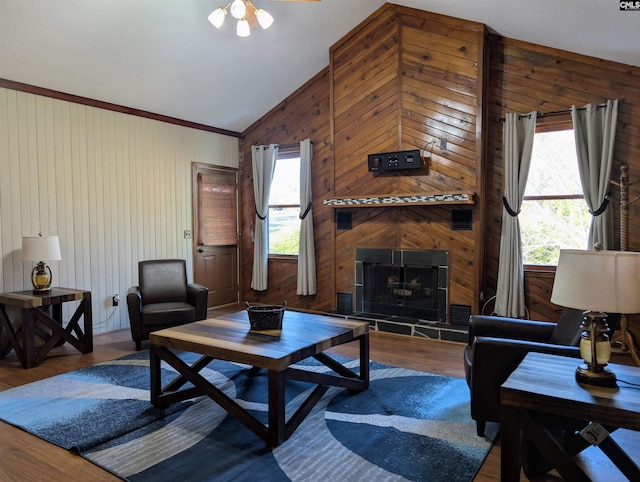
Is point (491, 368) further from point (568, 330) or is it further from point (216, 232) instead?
point (216, 232)

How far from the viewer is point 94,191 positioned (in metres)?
4.97

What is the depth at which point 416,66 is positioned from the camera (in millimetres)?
4996

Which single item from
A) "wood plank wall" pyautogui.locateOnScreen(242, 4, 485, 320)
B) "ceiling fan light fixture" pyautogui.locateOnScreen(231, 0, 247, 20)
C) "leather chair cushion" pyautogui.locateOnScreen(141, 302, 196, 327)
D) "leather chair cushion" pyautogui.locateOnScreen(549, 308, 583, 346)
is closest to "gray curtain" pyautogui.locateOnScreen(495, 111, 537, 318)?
"wood plank wall" pyautogui.locateOnScreen(242, 4, 485, 320)

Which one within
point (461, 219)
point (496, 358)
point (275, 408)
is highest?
point (461, 219)

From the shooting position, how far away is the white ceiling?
373 cm

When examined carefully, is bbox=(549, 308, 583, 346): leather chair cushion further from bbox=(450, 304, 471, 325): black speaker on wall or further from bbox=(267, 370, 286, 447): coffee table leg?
bbox=(450, 304, 471, 325): black speaker on wall

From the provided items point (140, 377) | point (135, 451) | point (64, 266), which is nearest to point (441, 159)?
point (140, 377)

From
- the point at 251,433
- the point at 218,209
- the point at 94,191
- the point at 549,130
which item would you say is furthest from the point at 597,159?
the point at 94,191

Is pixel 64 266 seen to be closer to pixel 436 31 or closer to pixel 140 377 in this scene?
pixel 140 377

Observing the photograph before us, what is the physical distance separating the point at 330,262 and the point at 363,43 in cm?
281

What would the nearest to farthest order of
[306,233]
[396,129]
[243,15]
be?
[243,15], [396,129], [306,233]

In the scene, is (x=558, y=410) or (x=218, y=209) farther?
(x=218, y=209)

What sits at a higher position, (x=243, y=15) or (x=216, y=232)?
(x=243, y=15)

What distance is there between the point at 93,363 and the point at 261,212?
126 inches
